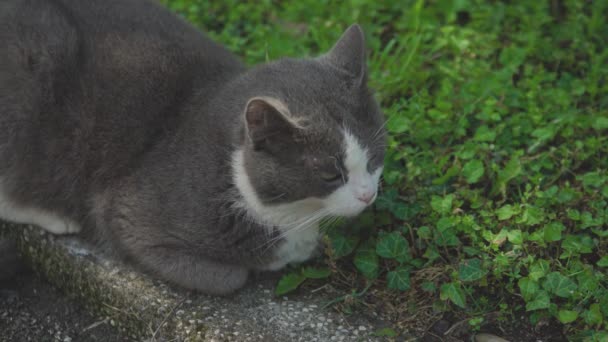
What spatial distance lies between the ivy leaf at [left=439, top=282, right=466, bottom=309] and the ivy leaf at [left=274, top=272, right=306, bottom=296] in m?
0.55

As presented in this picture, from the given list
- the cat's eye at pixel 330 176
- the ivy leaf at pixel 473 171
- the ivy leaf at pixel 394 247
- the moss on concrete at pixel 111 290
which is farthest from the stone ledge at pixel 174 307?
the ivy leaf at pixel 473 171

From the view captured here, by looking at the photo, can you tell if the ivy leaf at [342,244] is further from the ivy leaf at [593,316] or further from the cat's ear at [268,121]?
the ivy leaf at [593,316]

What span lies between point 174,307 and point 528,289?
1.31 meters

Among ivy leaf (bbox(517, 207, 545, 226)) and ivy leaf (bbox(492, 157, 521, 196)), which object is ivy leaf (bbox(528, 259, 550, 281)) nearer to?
ivy leaf (bbox(517, 207, 545, 226))

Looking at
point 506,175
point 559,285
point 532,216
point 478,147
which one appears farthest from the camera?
point 478,147

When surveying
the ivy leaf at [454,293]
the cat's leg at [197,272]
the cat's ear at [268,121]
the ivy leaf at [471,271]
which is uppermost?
the cat's ear at [268,121]

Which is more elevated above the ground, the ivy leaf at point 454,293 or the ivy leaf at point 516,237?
the ivy leaf at point 516,237

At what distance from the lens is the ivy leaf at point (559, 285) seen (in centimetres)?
247

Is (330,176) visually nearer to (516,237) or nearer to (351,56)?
(351,56)

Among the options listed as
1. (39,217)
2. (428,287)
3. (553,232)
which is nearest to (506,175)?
(553,232)

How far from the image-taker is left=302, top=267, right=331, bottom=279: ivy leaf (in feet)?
9.18

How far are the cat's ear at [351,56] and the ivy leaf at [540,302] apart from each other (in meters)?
0.99

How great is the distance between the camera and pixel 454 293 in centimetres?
256

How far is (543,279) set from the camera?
2.54 m
